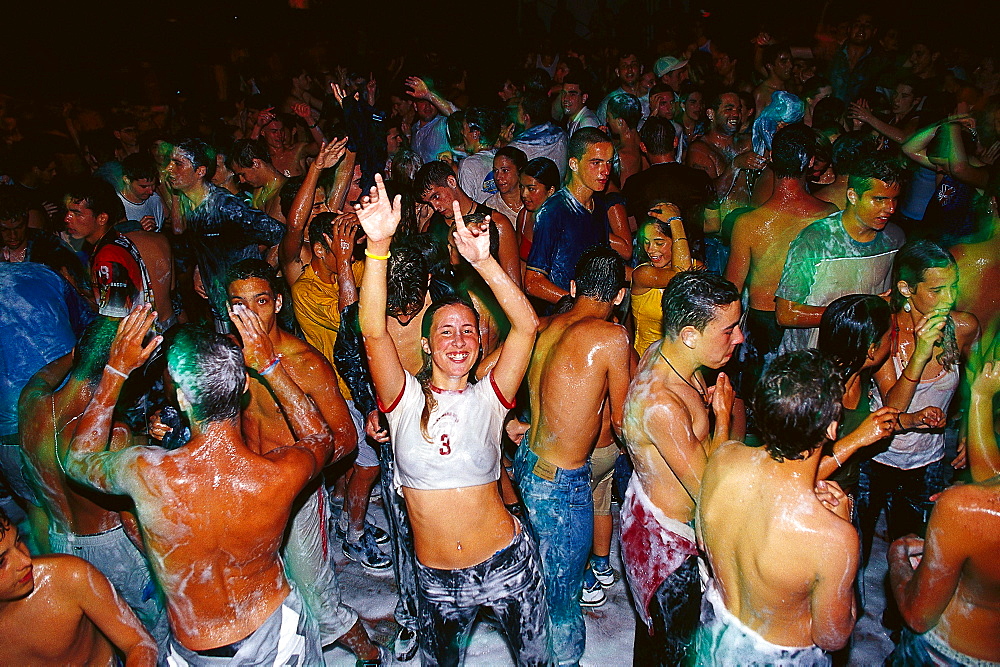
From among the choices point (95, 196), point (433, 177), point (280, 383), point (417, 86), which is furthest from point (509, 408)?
point (417, 86)

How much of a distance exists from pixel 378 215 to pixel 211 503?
4.11ft

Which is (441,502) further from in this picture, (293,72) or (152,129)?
(293,72)

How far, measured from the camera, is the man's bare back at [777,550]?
2234mm

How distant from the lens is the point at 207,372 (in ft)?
8.32

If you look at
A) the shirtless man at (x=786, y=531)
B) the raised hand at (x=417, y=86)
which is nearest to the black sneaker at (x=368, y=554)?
the shirtless man at (x=786, y=531)

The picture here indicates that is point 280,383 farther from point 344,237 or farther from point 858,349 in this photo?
point 858,349

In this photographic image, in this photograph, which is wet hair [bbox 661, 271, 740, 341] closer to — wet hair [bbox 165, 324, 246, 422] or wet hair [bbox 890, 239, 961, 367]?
wet hair [bbox 890, 239, 961, 367]

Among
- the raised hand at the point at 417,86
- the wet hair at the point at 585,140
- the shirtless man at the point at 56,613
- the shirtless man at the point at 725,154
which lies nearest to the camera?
the shirtless man at the point at 56,613

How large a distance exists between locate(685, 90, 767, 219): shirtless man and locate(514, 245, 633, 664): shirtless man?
3.47 metres

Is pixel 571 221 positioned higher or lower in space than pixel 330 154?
lower

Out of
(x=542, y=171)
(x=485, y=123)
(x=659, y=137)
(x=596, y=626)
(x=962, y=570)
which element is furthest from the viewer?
(x=485, y=123)

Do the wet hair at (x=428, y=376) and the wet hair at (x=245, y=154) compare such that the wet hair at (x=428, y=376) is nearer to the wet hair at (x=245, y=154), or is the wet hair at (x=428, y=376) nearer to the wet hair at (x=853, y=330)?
the wet hair at (x=853, y=330)

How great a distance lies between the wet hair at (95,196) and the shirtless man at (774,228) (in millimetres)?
4798

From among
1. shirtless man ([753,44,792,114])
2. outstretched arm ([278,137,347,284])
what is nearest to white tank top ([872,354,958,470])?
outstretched arm ([278,137,347,284])
